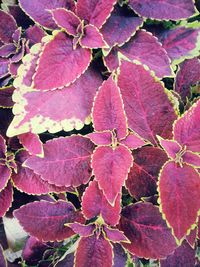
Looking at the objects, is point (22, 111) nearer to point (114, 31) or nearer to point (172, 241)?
point (114, 31)

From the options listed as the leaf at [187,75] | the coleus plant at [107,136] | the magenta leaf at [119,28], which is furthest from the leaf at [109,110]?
the leaf at [187,75]

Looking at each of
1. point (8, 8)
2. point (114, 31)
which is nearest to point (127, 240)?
point (114, 31)

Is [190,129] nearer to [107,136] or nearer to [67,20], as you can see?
[107,136]

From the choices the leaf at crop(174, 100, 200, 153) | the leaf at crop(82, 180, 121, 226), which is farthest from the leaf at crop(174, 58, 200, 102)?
the leaf at crop(82, 180, 121, 226)

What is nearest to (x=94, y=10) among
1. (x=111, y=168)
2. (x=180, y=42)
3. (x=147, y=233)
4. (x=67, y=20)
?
(x=67, y=20)

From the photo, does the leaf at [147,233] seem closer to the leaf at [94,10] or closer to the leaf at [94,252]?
the leaf at [94,252]

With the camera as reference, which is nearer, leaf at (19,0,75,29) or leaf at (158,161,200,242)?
leaf at (158,161,200,242)

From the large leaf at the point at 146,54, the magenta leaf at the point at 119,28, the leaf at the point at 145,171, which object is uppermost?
the magenta leaf at the point at 119,28

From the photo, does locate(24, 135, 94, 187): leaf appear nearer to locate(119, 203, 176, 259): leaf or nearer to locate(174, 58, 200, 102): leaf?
locate(119, 203, 176, 259): leaf
